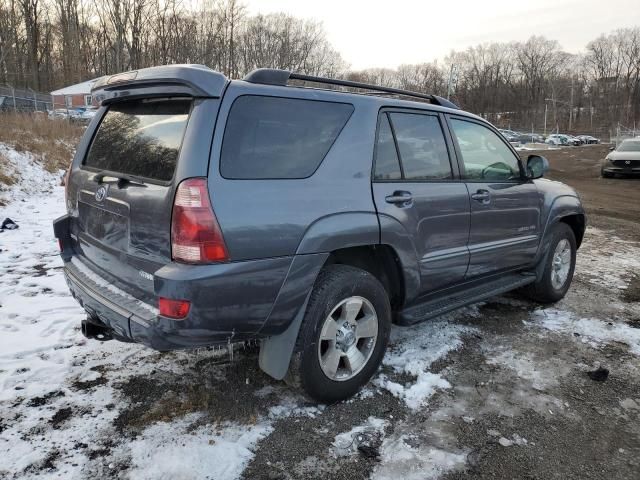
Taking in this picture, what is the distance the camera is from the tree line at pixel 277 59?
4059cm

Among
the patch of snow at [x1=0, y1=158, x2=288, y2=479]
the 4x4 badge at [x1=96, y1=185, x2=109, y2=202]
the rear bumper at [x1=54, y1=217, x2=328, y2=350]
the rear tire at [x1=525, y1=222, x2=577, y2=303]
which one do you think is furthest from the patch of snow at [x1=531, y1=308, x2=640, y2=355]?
the 4x4 badge at [x1=96, y1=185, x2=109, y2=202]

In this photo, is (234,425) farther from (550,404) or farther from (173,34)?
(173,34)

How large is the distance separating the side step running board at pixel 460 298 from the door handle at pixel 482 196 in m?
0.71

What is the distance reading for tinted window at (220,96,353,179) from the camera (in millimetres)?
2551

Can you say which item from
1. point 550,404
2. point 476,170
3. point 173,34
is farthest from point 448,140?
point 173,34

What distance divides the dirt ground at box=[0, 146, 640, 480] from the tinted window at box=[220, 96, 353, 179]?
56.8 inches

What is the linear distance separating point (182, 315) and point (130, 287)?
20.5 inches

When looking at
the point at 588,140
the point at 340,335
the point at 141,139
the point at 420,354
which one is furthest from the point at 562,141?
the point at 141,139

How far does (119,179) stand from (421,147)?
80.3 inches

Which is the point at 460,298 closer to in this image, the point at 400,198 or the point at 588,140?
the point at 400,198

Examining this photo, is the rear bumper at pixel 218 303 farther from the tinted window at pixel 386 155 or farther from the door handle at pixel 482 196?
the door handle at pixel 482 196

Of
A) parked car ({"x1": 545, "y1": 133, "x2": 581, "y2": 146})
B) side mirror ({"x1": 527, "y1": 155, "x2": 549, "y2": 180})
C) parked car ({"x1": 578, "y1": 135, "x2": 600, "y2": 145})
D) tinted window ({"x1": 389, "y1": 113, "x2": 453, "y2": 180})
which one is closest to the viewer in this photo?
tinted window ({"x1": 389, "y1": 113, "x2": 453, "y2": 180})

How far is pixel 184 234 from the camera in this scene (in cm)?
242

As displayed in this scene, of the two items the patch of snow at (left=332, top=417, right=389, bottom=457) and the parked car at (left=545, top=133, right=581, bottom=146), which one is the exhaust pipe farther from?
the parked car at (left=545, top=133, right=581, bottom=146)
